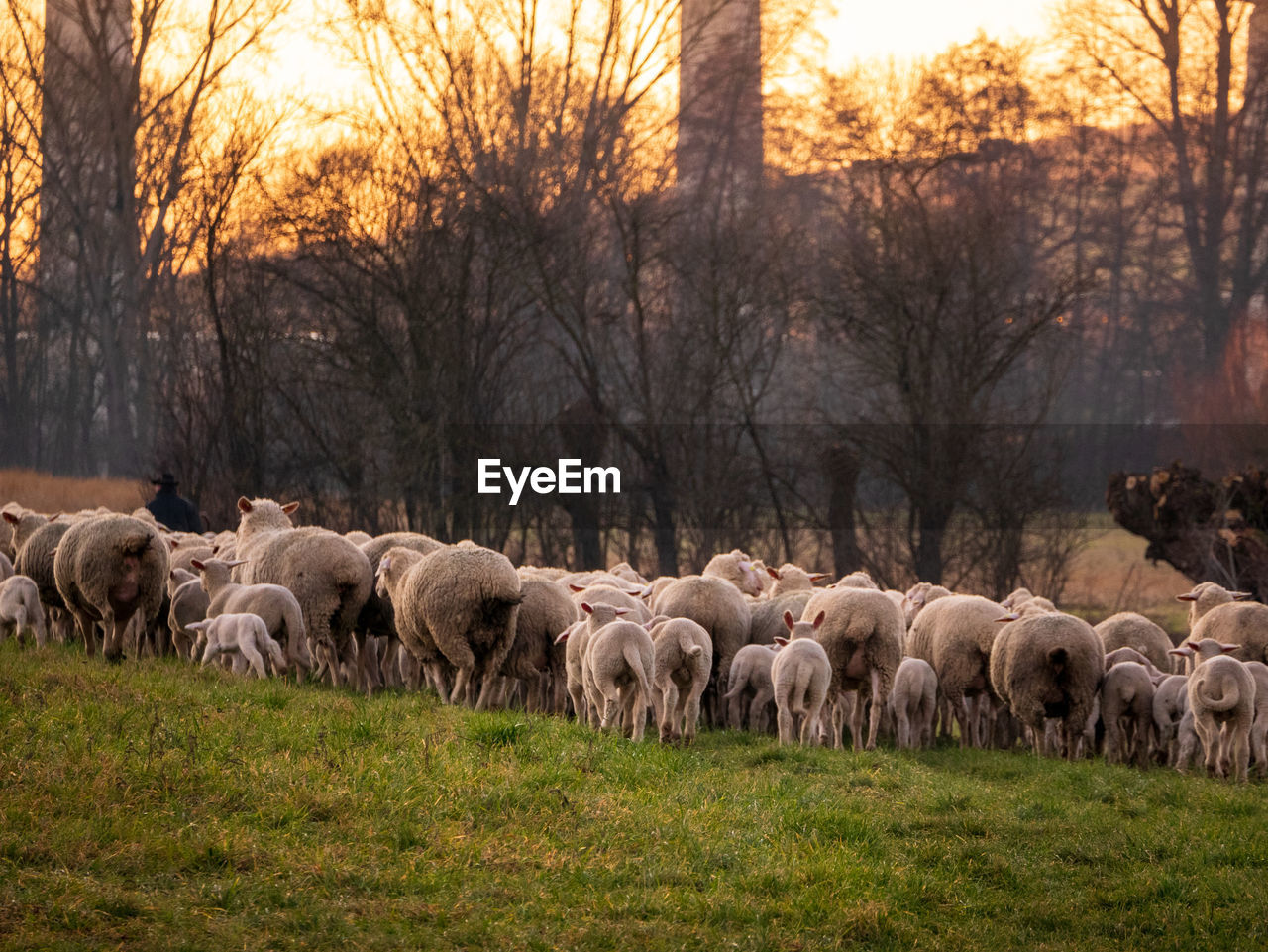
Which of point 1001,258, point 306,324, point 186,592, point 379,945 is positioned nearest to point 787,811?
point 379,945

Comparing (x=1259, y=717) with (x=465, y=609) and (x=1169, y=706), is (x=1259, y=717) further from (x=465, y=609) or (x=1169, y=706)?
(x=465, y=609)

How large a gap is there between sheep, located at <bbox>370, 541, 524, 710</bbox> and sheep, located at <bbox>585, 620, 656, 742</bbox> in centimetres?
138

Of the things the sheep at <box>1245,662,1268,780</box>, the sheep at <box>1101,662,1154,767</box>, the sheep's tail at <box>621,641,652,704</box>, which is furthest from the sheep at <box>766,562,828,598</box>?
the sheep's tail at <box>621,641,652,704</box>

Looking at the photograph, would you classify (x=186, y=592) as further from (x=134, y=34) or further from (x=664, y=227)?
(x=134, y=34)

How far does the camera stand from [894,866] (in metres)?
6.62

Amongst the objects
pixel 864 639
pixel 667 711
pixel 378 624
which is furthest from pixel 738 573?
pixel 667 711

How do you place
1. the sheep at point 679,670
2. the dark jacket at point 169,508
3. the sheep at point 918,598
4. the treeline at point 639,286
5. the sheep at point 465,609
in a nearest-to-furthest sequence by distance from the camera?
the sheep at point 679,670 → the sheep at point 465,609 → the sheep at point 918,598 → the dark jacket at point 169,508 → the treeline at point 639,286

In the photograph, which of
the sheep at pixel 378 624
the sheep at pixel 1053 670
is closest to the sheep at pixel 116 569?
the sheep at pixel 378 624

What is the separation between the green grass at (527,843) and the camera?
5.37m

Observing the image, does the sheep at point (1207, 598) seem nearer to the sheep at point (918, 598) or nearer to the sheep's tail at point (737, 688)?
the sheep at point (918, 598)

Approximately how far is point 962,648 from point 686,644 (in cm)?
319

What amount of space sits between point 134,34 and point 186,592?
21.8 meters

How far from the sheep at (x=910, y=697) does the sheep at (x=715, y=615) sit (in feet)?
4.42

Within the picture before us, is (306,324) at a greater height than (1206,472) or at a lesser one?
greater
